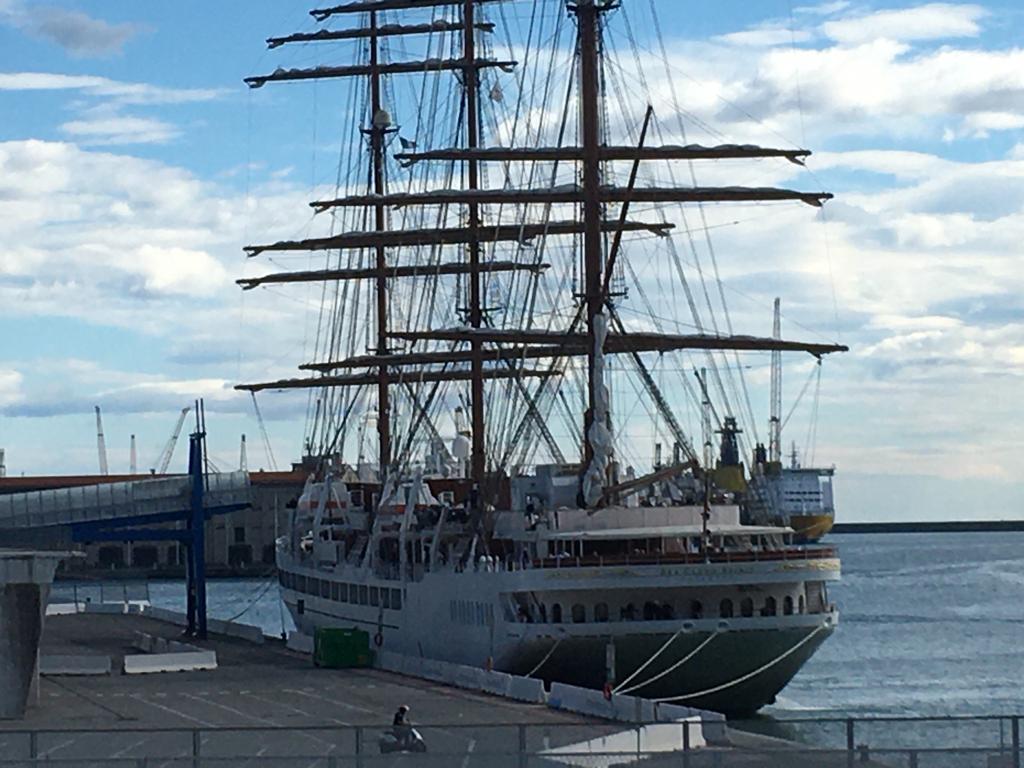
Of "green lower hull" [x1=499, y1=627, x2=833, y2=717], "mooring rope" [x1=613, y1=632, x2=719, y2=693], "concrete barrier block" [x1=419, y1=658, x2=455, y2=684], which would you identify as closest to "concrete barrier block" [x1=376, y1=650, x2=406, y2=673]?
"concrete barrier block" [x1=419, y1=658, x2=455, y2=684]

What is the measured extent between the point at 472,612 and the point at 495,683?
29.2ft

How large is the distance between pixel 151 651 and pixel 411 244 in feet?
83.1

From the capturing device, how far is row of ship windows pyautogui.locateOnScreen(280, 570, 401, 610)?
63.7 meters

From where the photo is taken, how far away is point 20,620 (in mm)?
42250

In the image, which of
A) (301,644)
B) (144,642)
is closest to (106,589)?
(144,642)

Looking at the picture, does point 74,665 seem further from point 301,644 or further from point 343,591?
point 343,591

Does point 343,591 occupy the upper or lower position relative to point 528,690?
upper

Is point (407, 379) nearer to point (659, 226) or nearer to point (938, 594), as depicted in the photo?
point (659, 226)

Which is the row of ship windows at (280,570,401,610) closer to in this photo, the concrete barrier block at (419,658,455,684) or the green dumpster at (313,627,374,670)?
the green dumpster at (313,627,374,670)

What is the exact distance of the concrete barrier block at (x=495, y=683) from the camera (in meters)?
45.6

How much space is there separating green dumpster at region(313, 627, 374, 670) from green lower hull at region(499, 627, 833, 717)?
479 centimetres

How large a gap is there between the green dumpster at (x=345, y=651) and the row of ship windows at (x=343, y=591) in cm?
639

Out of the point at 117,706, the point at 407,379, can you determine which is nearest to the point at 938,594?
the point at 407,379

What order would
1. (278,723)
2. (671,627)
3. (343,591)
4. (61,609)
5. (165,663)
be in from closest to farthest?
(278,723), (671,627), (165,663), (343,591), (61,609)
